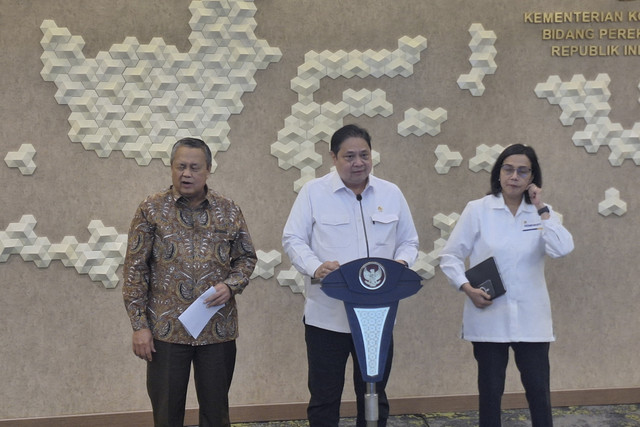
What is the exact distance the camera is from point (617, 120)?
14.7ft

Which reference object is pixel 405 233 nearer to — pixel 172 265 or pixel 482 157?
pixel 172 265

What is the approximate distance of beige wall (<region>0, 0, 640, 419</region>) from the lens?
4.18 m

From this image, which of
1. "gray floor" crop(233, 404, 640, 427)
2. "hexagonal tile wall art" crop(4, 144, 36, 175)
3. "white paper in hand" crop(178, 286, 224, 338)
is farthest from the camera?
"gray floor" crop(233, 404, 640, 427)

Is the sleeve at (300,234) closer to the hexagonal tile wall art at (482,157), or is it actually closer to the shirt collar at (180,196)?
the shirt collar at (180,196)

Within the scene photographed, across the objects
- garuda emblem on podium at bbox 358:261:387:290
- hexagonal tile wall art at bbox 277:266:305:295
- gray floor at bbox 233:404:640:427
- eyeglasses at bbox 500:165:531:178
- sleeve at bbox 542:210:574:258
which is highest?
eyeglasses at bbox 500:165:531:178

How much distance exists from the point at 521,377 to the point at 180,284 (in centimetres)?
156

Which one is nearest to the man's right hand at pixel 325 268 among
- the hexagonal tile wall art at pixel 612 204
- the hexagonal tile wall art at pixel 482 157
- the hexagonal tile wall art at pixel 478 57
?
the hexagonal tile wall art at pixel 482 157

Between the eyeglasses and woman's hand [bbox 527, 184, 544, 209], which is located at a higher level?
the eyeglasses

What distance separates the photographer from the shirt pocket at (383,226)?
3.16 metres

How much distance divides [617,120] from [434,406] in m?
2.12

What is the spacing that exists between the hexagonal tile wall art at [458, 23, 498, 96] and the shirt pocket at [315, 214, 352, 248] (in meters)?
1.66

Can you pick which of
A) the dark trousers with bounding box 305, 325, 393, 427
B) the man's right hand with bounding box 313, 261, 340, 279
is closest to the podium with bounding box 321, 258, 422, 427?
the man's right hand with bounding box 313, 261, 340, 279

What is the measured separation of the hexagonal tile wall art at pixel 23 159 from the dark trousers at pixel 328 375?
202 centimetres

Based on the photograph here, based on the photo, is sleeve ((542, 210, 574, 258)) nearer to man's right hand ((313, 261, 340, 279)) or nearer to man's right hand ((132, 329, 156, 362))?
man's right hand ((313, 261, 340, 279))
